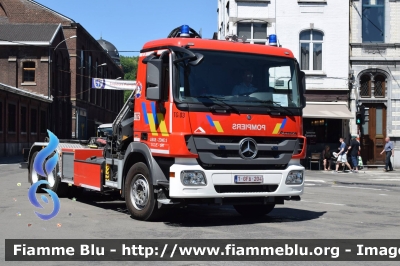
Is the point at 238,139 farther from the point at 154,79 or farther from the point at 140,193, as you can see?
the point at 140,193

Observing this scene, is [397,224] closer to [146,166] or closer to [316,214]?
[316,214]

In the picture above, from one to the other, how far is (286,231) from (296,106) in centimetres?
221

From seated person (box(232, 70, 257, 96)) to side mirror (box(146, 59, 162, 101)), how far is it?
3.90 feet

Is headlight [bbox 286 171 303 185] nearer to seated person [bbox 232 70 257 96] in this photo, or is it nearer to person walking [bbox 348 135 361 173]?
seated person [bbox 232 70 257 96]

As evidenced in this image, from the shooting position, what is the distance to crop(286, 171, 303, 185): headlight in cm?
1041

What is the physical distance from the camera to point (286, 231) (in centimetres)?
942

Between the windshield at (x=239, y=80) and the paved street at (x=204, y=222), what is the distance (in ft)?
6.42

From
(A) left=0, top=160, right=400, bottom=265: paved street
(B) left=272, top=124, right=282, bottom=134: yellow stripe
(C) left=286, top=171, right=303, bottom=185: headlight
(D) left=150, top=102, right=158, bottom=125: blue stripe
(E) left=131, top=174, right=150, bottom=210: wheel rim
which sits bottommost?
(A) left=0, top=160, right=400, bottom=265: paved street

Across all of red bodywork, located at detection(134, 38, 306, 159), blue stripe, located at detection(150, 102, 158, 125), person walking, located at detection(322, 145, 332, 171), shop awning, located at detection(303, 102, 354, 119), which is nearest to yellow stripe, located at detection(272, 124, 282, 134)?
red bodywork, located at detection(134, 38, 306, 159)

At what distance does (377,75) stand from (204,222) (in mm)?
25012

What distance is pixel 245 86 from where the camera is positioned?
402 inches

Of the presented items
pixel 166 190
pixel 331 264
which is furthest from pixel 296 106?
pixel 331 264

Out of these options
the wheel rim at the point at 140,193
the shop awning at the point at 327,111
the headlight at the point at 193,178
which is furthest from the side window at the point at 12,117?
the headlight at the point at 193,178

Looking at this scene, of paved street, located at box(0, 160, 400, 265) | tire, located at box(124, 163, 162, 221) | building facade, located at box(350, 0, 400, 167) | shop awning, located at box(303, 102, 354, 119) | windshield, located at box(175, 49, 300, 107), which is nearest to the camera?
paved street, located at box(0, 160, 400, 265)
